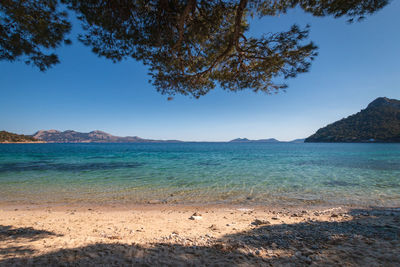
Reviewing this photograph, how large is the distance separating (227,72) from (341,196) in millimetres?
8396

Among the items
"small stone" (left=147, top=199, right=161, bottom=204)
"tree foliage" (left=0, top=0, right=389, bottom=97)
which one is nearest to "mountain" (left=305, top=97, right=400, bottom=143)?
"tree foliage" (left=0, top=0, right=389, bottom=97)

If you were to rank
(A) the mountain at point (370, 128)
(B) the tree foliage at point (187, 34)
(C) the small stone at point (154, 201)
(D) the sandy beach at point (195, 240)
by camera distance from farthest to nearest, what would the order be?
(A) the mountain at point (370, 128)
(C) the small stone at point (154, 201)
(B) the tree foliage at point (187, 34)
(D) the sandy beach at point (195, 240)

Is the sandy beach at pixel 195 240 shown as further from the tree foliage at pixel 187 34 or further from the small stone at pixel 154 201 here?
the tree foliage at pixel 187 34

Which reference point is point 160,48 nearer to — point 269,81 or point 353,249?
point 269,81

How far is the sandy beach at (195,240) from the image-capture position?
2615mm

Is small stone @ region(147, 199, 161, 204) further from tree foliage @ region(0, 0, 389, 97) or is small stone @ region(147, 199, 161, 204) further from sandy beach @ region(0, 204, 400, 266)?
tree foliage @ region(0, 0, 389, 97)

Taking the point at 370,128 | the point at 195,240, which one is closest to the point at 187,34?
the point at 195,240

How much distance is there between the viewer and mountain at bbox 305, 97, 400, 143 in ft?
279

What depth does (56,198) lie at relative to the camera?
26.3 ft

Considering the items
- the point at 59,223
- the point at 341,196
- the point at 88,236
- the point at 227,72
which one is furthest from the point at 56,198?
the point at 341,196

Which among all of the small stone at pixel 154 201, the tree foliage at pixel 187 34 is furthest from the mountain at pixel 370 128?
the small stone at pixel 154 201

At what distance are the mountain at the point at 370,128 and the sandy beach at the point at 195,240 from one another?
12158 centimetres

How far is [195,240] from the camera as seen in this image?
3.47 m

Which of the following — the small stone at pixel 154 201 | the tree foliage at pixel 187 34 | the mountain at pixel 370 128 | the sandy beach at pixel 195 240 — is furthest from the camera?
the mountain at pixel 370 128
